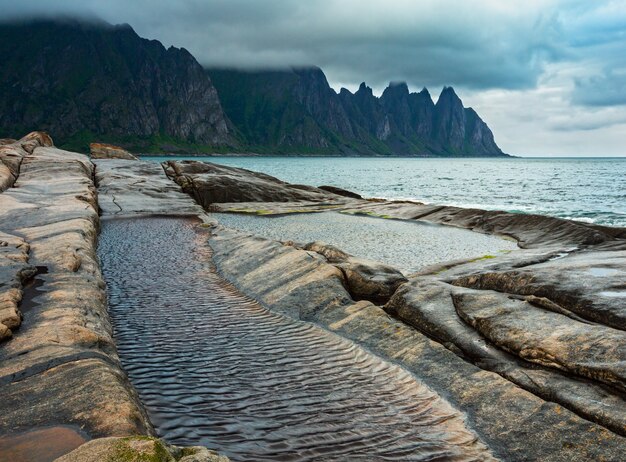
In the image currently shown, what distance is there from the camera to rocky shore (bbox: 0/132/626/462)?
8789mm

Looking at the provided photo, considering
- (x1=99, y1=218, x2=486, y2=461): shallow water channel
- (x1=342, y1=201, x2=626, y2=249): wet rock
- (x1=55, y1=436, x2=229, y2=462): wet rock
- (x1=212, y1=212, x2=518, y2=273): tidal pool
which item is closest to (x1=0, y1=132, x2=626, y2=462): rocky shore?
(x1=55, y1=436, x2=229, y2=462): wet rock

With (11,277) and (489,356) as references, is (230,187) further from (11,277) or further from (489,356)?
(489,356)

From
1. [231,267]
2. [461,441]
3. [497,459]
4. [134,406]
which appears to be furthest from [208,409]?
[231,267]

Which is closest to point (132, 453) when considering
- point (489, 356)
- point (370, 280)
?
point (489, 356)

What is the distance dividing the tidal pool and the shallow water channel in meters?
10.9

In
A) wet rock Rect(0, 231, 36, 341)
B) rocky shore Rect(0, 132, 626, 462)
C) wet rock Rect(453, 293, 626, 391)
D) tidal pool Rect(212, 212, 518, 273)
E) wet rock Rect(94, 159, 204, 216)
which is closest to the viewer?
rocky shore Rect(0, 132, 626, 462)

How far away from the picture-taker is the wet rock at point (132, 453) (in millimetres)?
6391

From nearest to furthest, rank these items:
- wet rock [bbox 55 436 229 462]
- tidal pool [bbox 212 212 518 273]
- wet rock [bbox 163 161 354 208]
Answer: wet rock [bbox 55 436 229 462] < tidal pool [bbox 212 212 518 273] < wet rock [bbox 163 161 354 208]

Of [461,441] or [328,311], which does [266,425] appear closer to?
[461,441]

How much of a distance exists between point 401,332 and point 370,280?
12.4ft

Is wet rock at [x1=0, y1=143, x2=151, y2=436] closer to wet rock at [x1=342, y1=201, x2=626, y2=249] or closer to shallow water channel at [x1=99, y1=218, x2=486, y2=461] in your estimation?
shallow water channel at [x1=99, y1=218, x2=486, y2=461]

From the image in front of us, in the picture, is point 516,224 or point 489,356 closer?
point 489,356

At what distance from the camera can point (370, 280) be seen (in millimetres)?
18234

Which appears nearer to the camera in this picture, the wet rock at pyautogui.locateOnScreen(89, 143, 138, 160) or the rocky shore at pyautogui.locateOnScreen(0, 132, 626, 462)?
the rocky shore at pyautogui.locateOnScreen(0, 132, 626, 462)
